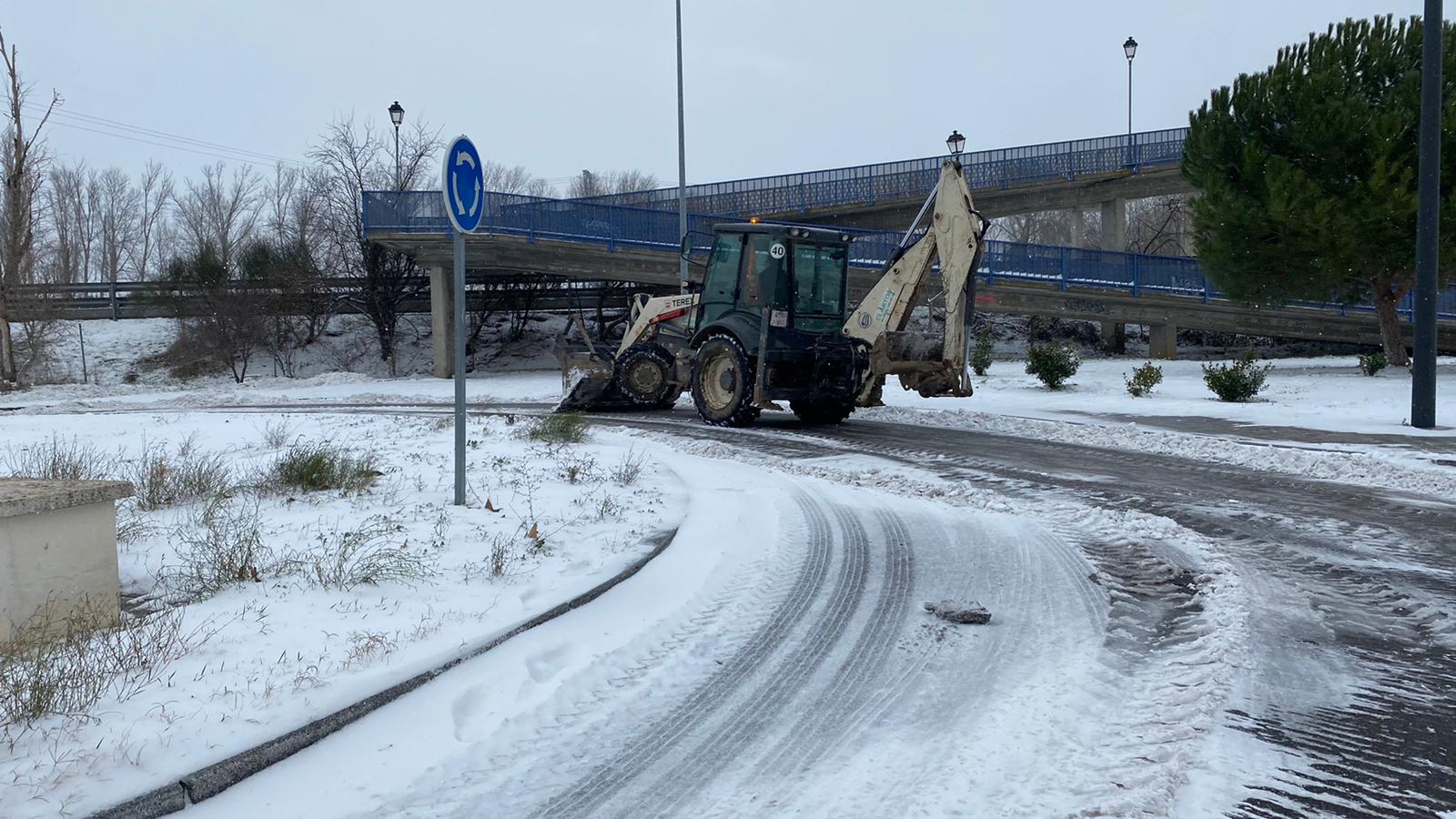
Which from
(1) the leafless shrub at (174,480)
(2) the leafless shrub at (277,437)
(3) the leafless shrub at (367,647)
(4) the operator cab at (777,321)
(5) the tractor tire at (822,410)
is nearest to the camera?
(3) the leafless shrub at (367,647)

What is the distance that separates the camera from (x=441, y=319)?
103 ft

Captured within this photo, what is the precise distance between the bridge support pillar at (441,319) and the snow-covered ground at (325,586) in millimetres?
20882

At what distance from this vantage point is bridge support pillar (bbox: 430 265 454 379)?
30.9 metres

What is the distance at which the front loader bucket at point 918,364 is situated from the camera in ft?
45.7

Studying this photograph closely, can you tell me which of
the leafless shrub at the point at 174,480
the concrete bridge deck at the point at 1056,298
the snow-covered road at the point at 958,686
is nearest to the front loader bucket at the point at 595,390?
the leafless shrub at the point at 174,480

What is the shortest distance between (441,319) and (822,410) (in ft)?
62.4

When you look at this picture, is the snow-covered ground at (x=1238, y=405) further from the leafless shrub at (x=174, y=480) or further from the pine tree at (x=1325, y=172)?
the leafless shrub at (x=174, y=480)

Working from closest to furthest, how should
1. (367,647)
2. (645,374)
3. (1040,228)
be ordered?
1. (367,647)
2. (645,374)
3. (1040,228)

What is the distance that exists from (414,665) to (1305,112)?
933 inches

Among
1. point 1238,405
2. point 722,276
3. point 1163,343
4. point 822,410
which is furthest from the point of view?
point 1163,343

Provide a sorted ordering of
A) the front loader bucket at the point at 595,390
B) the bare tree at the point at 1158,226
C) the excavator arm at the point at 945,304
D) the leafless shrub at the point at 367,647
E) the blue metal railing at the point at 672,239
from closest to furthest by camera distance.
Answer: the leafless shrub at the point at 367,647
the excavator arm at the point at 945,304
the front loader bucket at the point at 595,390
the blue metal railing at the point at 672,239
the bare tree at the point at 1158,226

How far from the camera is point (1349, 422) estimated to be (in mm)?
14180

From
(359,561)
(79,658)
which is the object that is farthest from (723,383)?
(79,658)

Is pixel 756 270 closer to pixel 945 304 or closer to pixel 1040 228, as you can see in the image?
pixel 945 304
